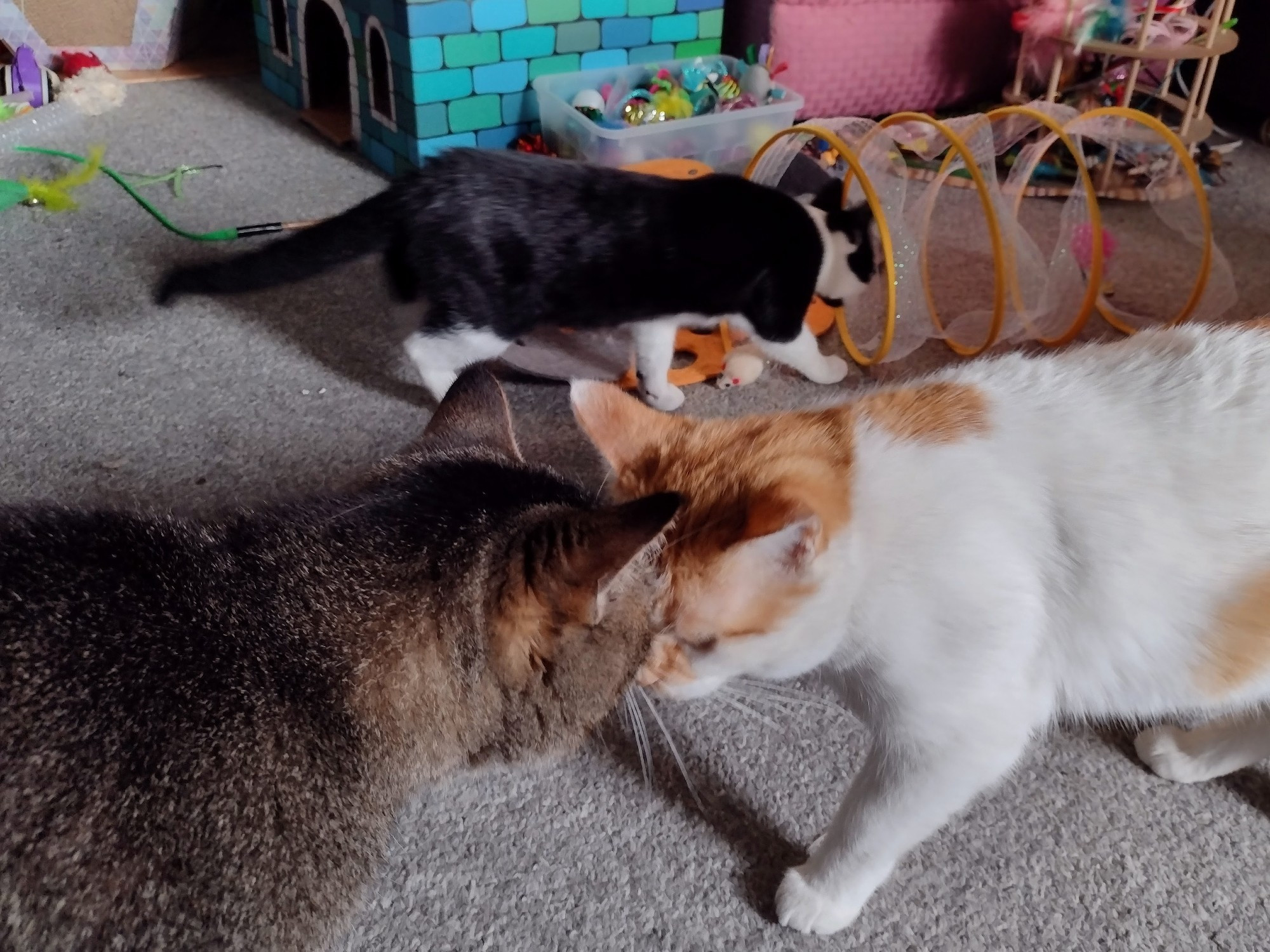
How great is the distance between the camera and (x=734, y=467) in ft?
2.47

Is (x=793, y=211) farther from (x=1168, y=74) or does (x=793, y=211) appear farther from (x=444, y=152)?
(x=1168, y=74)

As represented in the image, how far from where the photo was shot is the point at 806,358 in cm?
154

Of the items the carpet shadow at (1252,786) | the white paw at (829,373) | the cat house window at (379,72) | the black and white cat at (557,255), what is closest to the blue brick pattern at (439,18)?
the cat house window at (379,72)

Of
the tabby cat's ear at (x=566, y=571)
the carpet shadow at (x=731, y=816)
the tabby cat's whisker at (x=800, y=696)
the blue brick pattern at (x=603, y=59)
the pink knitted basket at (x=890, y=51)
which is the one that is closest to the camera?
the tabby cat's ear at (x=566, y=571)

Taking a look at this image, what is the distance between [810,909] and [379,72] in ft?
6.22

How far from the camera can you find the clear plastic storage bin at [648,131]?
1.82 metres

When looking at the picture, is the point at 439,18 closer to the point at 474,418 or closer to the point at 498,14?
the point at 498,14

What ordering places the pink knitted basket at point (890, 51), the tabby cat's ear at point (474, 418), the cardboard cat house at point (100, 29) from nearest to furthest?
the tabby cat's ear at point (474, 418) < the pink knitted basket at point (890, 51) < the cardboard cat house at point (100, 29)

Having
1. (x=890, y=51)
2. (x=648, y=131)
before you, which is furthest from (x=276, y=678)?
(x=890, y=51)

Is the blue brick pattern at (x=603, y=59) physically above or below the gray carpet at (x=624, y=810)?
above

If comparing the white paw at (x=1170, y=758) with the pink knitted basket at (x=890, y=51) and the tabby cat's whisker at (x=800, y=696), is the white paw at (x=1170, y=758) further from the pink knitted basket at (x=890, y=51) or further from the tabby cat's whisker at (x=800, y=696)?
the pink knitted basket at (x=890, y=51)

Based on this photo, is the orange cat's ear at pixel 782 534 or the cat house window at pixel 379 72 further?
the cat house window at pixel 379 72

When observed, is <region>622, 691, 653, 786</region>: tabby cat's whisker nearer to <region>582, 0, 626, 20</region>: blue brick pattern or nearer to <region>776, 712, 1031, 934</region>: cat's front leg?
<region>776, 712, 1031, 934</region>: cat's front leg

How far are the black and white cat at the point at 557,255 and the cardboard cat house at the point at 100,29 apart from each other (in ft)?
4.35
